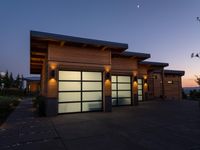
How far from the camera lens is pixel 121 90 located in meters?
13.0

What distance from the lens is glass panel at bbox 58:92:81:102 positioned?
30.4 ft

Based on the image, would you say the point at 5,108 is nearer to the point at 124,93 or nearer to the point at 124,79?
the point at 124,93

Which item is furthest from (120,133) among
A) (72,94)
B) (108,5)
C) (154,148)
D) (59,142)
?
(108,5)

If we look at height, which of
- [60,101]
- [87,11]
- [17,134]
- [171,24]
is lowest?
[17,134]

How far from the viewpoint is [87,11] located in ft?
57.1

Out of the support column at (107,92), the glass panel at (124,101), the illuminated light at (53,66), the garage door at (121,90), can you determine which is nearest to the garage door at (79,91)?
the support column at (107,92)

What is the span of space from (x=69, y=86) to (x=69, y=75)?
0.69 m

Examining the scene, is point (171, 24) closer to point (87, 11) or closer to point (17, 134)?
point (87, 11)

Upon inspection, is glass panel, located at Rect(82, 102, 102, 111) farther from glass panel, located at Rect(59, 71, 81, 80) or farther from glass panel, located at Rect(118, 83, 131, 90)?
glass panel, located at Rect(118, 83, 131, 90)

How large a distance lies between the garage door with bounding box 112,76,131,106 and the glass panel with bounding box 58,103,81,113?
394 centimetres

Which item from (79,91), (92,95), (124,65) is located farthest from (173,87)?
(79,91)

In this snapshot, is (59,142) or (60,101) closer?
(59,142)

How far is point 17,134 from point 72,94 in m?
4.61

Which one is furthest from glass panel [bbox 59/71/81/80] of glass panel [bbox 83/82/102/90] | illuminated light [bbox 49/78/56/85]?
glass panel [bbox 83/82/102/90]
